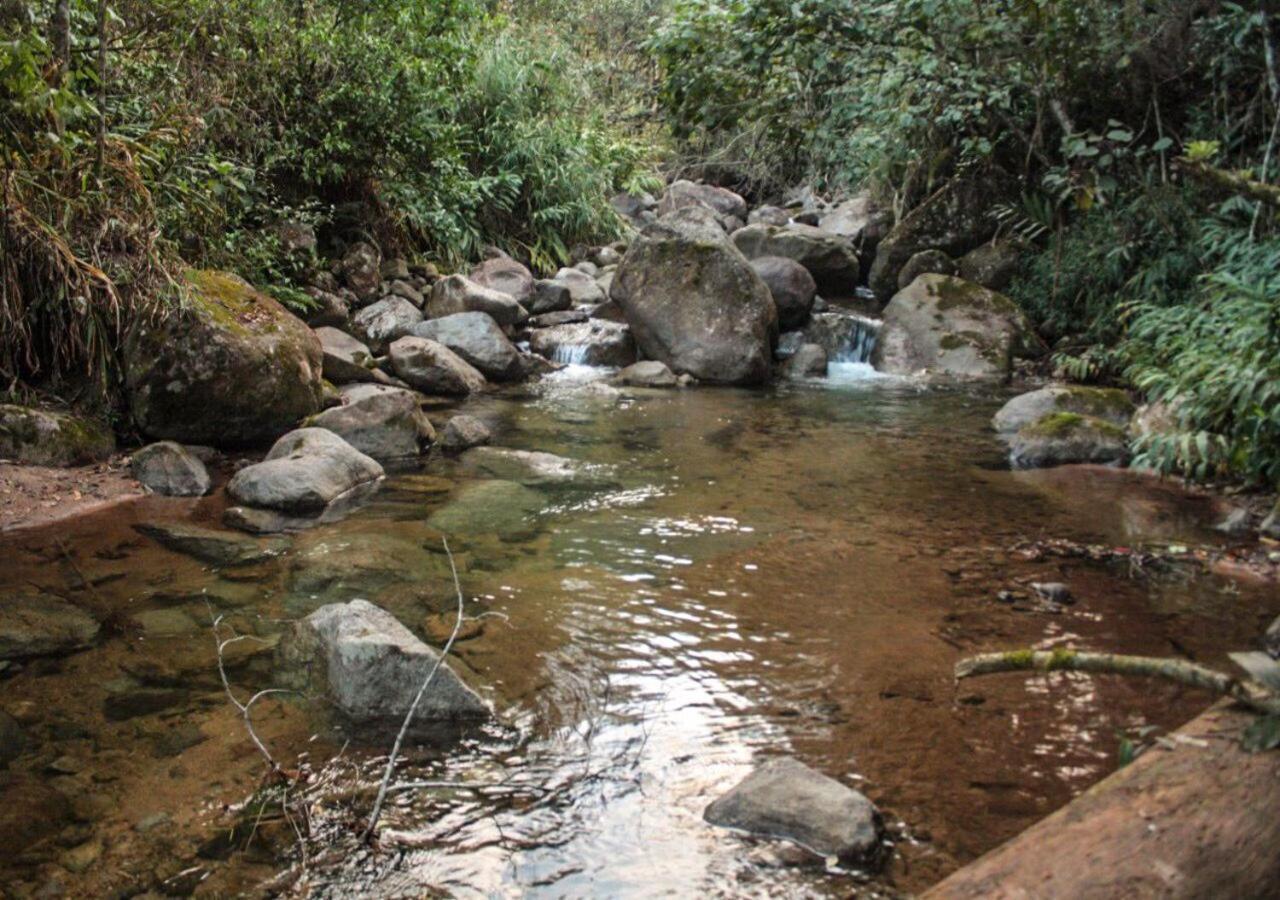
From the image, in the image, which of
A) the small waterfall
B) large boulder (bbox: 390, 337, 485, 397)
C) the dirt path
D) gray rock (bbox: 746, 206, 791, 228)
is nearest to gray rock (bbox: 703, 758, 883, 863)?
the dirt path

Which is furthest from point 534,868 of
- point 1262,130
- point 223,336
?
point 1262,130

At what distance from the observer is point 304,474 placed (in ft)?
19.5

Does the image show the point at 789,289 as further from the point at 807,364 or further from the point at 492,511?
the point at 492,511

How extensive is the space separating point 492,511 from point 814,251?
8752mm

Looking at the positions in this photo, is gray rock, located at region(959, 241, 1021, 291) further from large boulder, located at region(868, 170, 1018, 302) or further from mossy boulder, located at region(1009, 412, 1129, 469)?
mossy boulder, located at region(1009, 412, 1129, 469)

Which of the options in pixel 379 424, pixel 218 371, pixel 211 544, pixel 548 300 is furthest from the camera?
pixel 548 300

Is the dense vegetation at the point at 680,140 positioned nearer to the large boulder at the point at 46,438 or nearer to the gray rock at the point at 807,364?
the large boulder at the point at 46,438

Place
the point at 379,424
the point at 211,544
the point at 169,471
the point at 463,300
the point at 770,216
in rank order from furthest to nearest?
the point at 770,216
the point at 463,300
the point at 379,424
the point at 169,471
the point at 211,544

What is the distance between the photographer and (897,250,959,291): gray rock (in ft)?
41.5

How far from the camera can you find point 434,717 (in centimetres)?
338

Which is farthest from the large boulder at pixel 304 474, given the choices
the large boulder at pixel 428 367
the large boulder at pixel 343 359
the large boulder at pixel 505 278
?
the large boulder at pixel 505 278

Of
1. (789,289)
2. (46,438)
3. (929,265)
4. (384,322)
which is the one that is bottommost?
(46,438)

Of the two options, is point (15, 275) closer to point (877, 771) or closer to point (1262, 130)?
point (877, 771)

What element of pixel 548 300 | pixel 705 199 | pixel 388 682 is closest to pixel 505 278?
pixel 548 300
